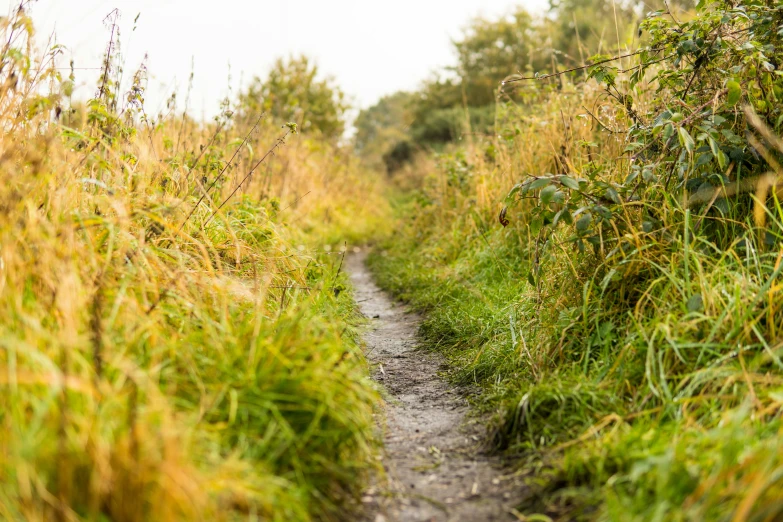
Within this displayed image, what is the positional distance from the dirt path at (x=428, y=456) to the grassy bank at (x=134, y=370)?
0.15 m

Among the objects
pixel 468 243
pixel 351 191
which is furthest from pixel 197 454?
pixel 351 191

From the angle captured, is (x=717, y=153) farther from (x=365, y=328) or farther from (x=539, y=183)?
(x=365, y=328)

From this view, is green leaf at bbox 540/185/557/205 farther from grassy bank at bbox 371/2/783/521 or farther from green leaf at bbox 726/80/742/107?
green leaf at bbox 726/80/742/107

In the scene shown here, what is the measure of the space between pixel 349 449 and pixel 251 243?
2.19 metres

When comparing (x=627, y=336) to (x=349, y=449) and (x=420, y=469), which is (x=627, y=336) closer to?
(x=420, y=469)

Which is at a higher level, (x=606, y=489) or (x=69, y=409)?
(x=69, y=409)

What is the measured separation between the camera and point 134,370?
5.69ft

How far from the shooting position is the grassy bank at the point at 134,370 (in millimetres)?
1481

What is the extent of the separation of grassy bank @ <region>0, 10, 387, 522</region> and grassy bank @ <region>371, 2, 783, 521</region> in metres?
0.74

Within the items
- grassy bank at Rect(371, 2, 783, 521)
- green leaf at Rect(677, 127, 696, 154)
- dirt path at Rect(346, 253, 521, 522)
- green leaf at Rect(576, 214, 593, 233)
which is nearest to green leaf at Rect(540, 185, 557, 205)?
grassy bank at Rect(371, 2, 783, 521)

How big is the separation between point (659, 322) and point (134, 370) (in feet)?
6.39

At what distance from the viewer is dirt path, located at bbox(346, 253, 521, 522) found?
2002 mm

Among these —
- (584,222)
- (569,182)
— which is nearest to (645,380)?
(584,222)

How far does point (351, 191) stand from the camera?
11.3 metres
